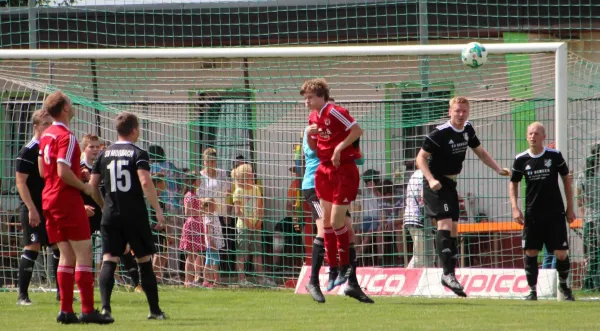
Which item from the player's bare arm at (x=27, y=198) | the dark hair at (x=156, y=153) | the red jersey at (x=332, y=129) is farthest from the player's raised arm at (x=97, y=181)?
the dark hair at (x=156, y=153)

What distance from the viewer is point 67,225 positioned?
8.07 meters

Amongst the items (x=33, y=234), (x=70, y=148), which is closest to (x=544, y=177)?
(x=70, y=148)

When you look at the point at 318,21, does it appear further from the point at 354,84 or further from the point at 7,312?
the point at 7,312

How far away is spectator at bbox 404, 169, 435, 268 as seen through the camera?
1263 centimetres

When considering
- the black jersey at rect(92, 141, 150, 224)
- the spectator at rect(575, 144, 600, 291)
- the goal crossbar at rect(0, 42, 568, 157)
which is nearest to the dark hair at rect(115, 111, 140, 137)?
the black jersey at rect(92, 141, 150, 224)

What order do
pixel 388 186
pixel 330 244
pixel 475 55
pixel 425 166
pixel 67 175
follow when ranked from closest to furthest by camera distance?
1. pixel 67 175
2. pixel 330 244
3. pixel 425 166
4. pixel 475 55
5. pixel 388 186

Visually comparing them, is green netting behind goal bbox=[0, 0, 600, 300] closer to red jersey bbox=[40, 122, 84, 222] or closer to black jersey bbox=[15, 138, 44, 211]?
black jersey bbox=[15, 138, 44, 211]

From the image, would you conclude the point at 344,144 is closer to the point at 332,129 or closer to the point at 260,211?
the point at 332,129

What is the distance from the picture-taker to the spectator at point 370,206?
13211 millimetres

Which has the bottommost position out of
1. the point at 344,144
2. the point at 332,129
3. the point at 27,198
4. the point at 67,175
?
the point at 27,198

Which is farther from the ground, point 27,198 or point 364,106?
point 364,106

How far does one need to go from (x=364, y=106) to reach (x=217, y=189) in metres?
2.20

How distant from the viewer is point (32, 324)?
8.57 meters

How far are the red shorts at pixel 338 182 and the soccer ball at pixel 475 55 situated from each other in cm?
175
